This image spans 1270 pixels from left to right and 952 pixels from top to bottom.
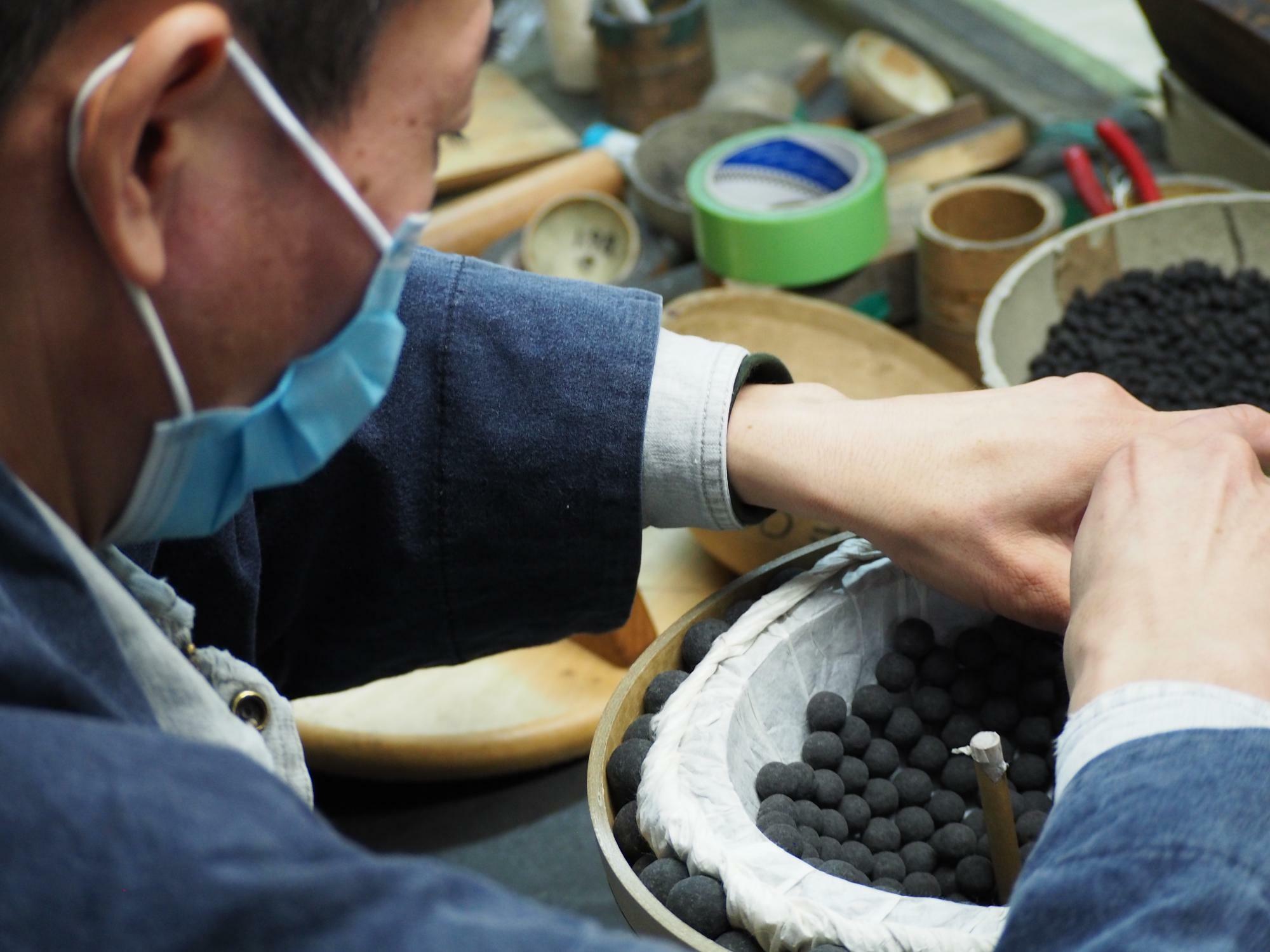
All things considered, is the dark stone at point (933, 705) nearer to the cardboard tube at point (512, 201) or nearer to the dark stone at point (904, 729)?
the dark stone at point (904, 729)

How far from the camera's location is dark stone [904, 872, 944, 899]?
0.65 metres

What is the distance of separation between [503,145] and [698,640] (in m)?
1.46

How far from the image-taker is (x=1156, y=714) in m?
0.51

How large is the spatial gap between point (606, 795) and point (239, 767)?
0.89 feet

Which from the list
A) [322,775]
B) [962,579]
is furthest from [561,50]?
[962,579]

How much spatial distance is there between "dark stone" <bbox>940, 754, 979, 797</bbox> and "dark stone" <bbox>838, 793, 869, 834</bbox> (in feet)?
0.18

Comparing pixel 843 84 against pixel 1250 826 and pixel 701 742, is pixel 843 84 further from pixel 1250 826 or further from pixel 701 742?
pixel 1250 826

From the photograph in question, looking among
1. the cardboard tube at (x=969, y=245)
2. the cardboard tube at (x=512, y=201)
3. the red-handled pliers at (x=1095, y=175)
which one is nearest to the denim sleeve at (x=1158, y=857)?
the cardboard tube at (x=969, y=245)

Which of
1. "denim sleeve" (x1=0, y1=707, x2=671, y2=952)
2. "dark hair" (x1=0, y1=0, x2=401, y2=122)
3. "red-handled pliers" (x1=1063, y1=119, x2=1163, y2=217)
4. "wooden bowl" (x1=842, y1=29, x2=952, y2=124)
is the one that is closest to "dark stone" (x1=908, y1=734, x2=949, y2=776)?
"denim sleeve" (x1=0, y1=707, x2=671, y2=952)

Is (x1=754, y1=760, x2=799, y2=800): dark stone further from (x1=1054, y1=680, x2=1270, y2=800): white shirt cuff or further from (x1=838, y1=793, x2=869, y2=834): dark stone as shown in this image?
(x1=1054, y1=680, x2=1270, y2=800): white shirt cuff

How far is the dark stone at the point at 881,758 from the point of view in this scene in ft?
2.35

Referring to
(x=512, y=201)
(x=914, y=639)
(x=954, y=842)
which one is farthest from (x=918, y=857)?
(x=512, y=201)

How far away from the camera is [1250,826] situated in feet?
1.57

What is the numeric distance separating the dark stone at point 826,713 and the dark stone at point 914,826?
61 millimetres
